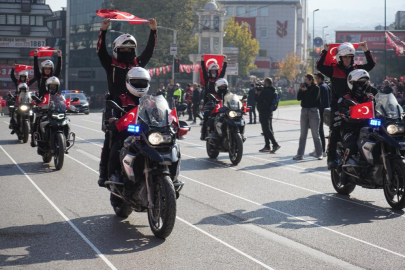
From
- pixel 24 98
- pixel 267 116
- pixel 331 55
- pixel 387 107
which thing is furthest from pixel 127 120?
pixel 24 98

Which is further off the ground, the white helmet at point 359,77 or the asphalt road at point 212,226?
the white helmet at point 359,77

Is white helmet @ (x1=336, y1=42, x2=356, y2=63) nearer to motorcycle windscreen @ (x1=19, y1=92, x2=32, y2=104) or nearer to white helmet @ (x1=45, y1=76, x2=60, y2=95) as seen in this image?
white helmet @ (x1=45, y1=76, x2=60, y2=95)

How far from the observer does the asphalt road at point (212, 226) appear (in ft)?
21.5

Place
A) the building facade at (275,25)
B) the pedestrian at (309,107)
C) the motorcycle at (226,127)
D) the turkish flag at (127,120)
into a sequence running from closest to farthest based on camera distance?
1. the turkish flag at (127,120)
2. the motorcycle at (226,127)
3. the pedestrian at (309,107)
4. the building facade at (275,25)

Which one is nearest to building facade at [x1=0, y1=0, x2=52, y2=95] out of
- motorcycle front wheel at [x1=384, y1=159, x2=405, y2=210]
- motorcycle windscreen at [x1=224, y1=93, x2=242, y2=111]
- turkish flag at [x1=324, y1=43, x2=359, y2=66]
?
motorcycle windscreen at [x1=224, y1=93, x2=242, y2=111]

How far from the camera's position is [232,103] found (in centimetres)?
1531

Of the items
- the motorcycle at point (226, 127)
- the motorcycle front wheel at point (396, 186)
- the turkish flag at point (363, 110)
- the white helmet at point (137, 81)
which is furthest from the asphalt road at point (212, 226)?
the white helmet at point (137, 81)

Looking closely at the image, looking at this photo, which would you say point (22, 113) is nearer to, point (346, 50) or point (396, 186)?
point (346, 50)

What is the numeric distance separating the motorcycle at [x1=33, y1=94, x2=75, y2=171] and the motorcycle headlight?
6519mm

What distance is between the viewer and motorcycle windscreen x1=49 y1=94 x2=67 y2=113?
14.0 m

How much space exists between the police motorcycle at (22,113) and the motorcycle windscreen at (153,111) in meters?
12.5

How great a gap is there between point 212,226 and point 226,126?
23.6 feet

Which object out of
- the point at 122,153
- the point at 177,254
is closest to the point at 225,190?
the point at 122,153

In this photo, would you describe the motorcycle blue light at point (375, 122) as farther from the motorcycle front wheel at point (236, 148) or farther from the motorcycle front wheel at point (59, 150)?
the motorcycle front wheel at point (59, 150)
